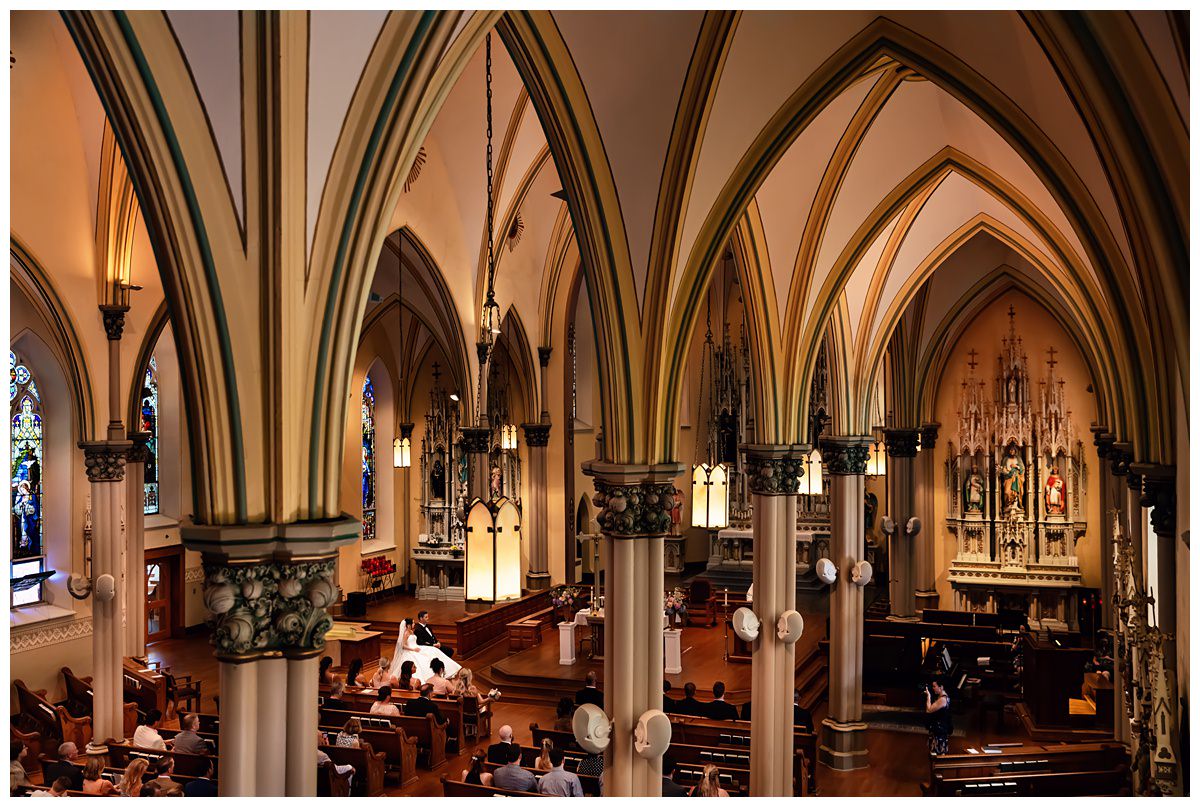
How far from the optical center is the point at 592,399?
26547 millimetres

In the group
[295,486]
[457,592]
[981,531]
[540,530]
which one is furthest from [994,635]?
[295,486]

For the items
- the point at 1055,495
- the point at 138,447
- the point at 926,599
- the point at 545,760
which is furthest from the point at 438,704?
the point at 1055,495

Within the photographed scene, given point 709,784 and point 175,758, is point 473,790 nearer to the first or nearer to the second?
point 709,784

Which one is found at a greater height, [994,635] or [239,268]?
[239,268]

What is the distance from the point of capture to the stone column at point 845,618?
554 inches

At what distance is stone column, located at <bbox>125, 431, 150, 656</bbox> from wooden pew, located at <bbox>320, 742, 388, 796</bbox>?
18.2ft

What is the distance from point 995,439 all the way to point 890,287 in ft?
29.2

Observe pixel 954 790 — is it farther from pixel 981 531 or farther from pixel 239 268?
pixel 981 531

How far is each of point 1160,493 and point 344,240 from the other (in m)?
6.10

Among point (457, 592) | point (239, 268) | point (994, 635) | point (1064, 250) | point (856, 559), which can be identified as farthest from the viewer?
point (457, 592)

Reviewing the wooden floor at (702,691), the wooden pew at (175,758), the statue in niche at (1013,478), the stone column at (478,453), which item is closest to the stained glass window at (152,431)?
the wooden floor at (702,691)

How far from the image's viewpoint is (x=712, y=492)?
46.9ft

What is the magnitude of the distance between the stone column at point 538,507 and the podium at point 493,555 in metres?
15.1

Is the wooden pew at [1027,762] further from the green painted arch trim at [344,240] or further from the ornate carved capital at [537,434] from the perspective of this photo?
the ornate carved capital at [537,434]
